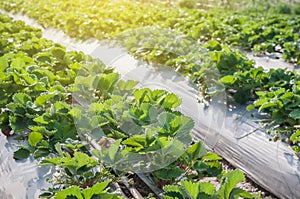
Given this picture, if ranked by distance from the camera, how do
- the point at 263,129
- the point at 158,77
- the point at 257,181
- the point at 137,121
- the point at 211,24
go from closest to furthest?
the point at 137,121
the point at 257,181
the point at 263,129
the point at 158,77
the point at 211,24

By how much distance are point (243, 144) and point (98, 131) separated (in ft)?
4.51

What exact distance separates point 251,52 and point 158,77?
90.9 inches

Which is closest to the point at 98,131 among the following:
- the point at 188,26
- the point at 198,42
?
the point at 198,42

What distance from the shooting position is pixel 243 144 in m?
3.56

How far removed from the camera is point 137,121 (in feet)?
9.37

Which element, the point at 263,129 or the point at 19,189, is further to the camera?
the point at 263,129

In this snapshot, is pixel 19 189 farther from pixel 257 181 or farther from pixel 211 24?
pixel 211 24

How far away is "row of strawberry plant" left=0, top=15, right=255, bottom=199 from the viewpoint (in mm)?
2502

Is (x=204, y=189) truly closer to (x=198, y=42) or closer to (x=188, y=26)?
(x=198, y=42)

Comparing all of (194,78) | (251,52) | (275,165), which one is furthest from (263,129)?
(251,52)

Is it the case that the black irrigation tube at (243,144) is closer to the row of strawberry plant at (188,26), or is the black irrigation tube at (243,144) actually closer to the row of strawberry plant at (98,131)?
the row of strawberry plant at (98,131)

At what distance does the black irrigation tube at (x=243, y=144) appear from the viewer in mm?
3076

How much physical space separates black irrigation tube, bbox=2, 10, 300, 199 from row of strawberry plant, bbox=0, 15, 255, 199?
582 mm

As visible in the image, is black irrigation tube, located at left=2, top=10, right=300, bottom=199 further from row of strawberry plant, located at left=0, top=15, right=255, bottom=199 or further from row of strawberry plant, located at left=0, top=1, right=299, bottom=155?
row of strawberry plant, located at left=0, top=15, right=255, bottom=199
